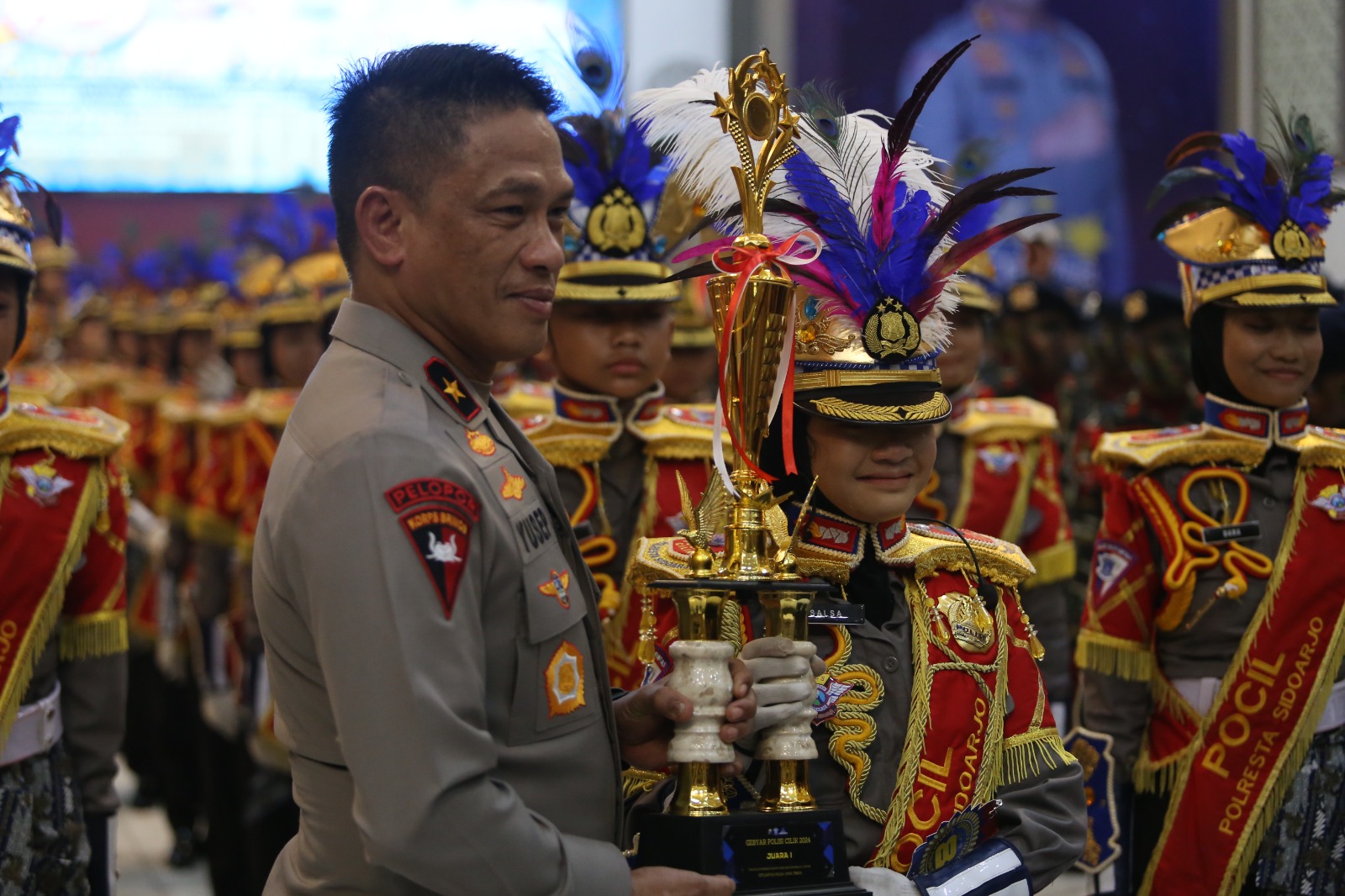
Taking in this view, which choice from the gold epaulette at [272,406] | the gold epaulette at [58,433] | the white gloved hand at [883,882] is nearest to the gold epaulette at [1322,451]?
the white gloved hand at [883,882]

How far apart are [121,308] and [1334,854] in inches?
421

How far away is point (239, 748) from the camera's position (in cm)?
693

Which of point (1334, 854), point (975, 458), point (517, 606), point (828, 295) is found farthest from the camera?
point (975, 458)

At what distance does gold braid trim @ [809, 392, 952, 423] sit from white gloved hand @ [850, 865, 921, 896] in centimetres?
75

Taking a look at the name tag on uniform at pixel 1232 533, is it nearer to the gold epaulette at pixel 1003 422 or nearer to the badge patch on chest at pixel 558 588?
the gold epaulette at pixel 1003 422

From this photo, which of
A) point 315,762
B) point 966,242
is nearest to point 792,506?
point 966,242

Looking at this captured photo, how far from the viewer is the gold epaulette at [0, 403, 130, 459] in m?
3.88

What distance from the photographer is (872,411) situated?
8.92ft

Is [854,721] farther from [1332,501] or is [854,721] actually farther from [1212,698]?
[1332,501]

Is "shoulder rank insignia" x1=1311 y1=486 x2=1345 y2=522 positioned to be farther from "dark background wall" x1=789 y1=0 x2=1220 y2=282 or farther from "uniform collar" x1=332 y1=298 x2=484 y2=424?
"dark background wall" x1=789 y1=0 x2=1220 y2=282

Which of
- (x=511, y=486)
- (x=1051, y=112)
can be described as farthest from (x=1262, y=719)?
(x=1051, y=112)

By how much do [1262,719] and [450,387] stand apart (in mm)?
2427

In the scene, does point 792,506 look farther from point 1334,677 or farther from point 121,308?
point 121,308

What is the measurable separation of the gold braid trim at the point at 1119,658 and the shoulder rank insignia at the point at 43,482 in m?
2.61
